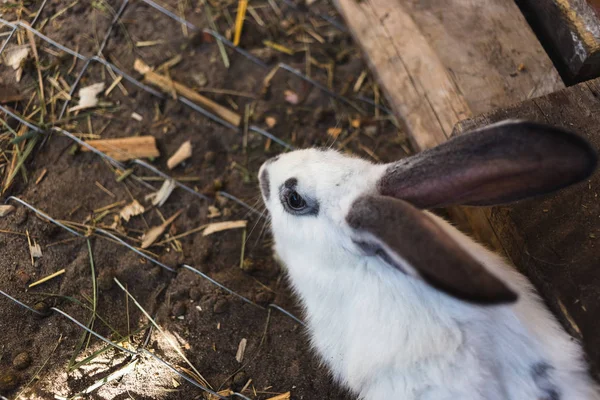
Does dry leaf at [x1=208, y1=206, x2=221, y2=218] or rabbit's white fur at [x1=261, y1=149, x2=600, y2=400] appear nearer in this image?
rabbit's white fur at [x1=261, y1=149, x2=600, y2=400]

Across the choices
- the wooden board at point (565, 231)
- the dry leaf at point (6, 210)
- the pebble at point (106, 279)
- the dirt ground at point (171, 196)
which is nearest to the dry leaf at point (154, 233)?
the dirt ground at point (171, 196)

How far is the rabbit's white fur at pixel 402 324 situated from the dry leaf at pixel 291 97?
1.22 metres

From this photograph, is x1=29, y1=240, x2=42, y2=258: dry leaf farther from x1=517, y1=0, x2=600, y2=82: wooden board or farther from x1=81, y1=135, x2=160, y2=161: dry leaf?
x1=517, y1=0, x2=600, y2=82: wooden board

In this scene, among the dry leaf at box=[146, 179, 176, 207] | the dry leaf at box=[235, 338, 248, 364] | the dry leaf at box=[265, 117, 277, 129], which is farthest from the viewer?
the dry leaf at box=[265, 117, 277, 129]

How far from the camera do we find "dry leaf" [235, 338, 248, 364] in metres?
2.60

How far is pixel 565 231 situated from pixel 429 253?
89 centimetres

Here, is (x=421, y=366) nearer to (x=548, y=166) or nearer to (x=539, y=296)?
(x=539, y=296)

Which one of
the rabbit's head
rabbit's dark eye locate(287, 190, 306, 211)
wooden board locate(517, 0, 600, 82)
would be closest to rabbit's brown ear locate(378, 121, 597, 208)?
the rabbit's head

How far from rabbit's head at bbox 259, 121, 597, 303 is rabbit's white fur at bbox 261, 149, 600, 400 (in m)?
0.01

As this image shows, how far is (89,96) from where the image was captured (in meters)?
3.23

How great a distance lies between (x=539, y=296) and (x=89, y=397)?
2099 mm

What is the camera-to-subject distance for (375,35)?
9.64ft

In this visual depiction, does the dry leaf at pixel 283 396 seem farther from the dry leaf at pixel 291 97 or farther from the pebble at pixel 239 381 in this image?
the dry leaf at pixel 291 97

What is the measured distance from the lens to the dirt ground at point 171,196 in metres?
2.49
